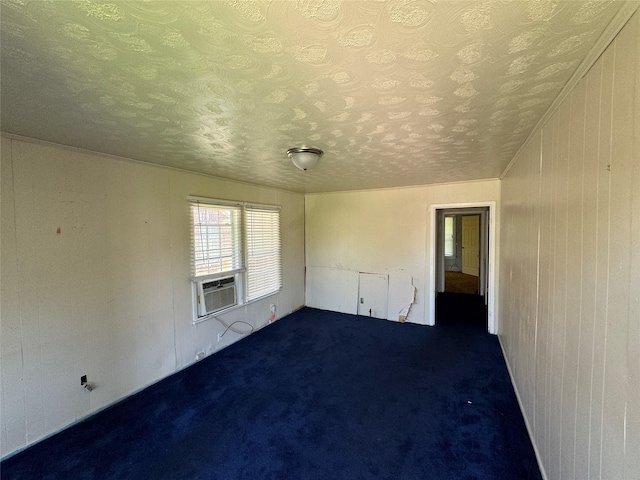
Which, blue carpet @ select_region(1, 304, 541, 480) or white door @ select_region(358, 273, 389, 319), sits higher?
white door @ select_region(358, 273, 389, 319)

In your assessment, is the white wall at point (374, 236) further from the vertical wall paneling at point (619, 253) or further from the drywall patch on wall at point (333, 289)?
the vertical wall paneling at point (619, 253)

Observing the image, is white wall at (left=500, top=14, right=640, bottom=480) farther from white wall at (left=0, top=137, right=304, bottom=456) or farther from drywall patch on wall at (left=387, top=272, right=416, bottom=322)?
white wall at (left=0, top=137, right=304, bottom=456)

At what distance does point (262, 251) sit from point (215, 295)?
3.69 feet

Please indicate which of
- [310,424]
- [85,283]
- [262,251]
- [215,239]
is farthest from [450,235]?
[85,283]

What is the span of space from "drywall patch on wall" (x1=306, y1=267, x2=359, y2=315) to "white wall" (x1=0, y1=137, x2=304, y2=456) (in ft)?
8.36

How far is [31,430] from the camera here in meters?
2.04

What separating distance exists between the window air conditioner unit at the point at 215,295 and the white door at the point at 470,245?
25.9ft

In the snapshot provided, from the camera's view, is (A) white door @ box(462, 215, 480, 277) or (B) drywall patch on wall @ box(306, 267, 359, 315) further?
(A) white door @ box(462, 215, 480, 277)

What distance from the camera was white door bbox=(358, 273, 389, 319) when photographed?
4.77 m

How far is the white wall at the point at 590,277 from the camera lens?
87cm

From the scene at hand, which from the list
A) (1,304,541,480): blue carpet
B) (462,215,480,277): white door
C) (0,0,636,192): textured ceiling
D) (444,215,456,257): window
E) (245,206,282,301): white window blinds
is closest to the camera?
(0,0,636,192): textured ceiling

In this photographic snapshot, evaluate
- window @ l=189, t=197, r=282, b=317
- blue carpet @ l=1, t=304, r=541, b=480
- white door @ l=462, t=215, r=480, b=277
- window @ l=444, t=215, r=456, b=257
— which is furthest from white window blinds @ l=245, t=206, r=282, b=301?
window @ l=444, t=215, r=456, b=257

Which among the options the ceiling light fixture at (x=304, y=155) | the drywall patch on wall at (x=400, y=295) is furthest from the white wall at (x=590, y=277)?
the drywall patch on wall at (x=400, y=295)


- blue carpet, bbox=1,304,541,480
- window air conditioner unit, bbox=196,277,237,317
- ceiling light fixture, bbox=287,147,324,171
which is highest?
ceiling light fixture, bbox=287,147,324,171
